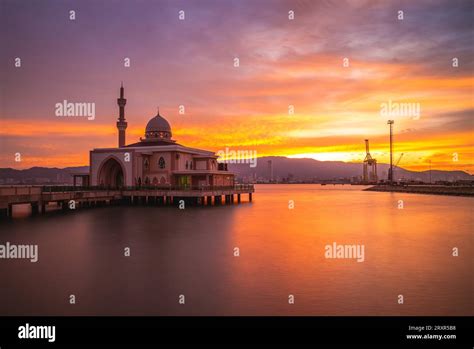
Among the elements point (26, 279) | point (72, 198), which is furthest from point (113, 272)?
point (72, 198)

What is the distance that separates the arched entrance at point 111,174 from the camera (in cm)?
5838

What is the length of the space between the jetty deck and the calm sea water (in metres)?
6.63

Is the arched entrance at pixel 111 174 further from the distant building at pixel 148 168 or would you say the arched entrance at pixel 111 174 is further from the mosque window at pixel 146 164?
the mosque window at pixel 146 164

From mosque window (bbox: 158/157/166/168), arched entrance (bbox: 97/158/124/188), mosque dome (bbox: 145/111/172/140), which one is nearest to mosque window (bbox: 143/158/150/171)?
mosque window (bbox: 158/157/166/168)

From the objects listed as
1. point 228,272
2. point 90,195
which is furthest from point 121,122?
point 228,272

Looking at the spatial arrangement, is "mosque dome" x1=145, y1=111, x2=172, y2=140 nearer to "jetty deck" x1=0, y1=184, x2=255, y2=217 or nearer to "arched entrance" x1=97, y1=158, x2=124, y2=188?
"arched entrance" x1=97, y1=158, x2=124, y2=188

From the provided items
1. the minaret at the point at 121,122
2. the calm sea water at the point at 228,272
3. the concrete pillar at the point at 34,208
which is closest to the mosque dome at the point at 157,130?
the minaret at the point at 121,122

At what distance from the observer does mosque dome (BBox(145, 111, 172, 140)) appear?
66375 mm

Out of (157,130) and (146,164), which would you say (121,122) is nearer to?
(157,130)

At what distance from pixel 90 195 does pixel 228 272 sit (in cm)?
3791

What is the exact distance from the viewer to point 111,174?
60594mm

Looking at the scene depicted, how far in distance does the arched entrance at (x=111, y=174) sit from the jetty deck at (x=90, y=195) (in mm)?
2022
